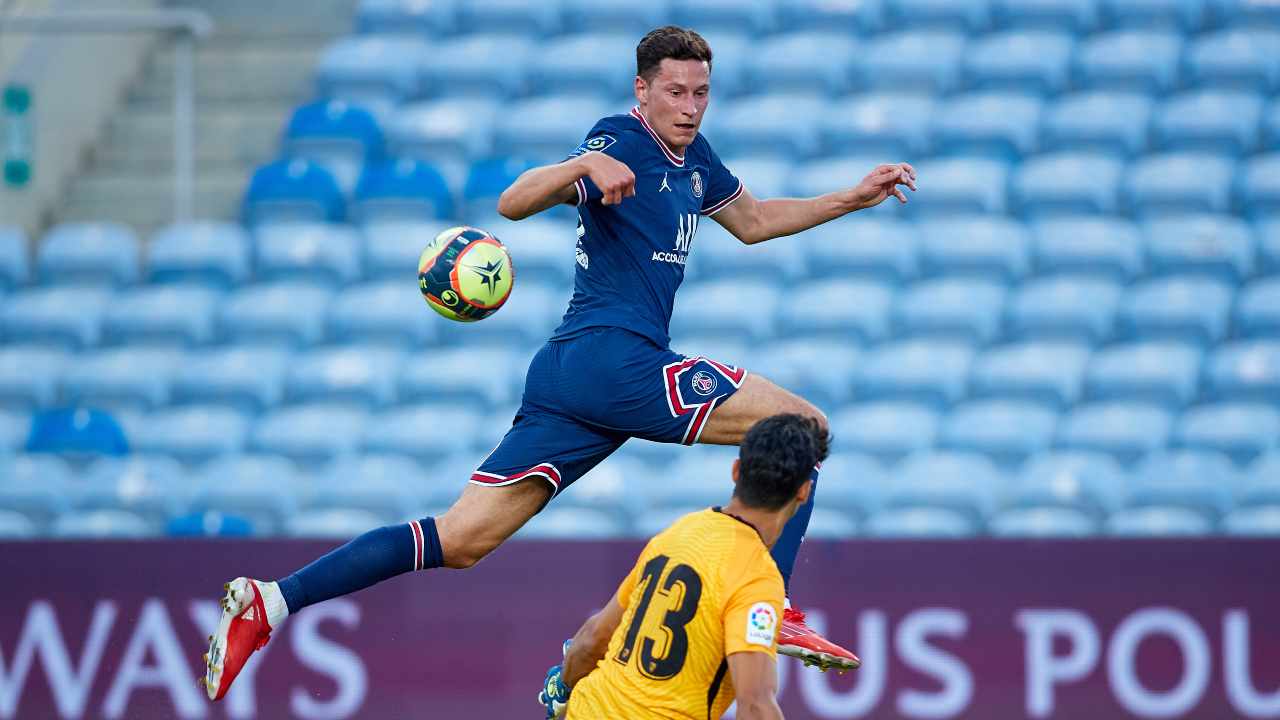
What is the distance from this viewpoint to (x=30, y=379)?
1099 cm

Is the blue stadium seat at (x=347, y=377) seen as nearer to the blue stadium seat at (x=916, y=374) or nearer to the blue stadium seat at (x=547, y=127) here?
the blue stadium seat at (x=547, y=127)

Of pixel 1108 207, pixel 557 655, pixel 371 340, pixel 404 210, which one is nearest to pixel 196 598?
pixel 557 655

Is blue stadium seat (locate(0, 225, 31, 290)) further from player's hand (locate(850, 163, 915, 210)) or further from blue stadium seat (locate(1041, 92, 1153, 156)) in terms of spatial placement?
player's hand (locate(850, 163, 915, 210))

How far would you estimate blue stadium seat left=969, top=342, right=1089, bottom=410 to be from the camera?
10.1m

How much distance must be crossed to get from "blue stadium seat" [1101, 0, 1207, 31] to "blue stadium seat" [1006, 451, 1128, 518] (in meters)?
3.69

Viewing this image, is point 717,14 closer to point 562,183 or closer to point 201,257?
point 201,257

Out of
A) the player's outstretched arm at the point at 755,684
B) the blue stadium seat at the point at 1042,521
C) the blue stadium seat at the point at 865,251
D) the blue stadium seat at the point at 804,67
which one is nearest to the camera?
the player's outstretched arm at the point at 755,684

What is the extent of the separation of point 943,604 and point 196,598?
3.80 metres

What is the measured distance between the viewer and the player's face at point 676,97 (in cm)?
558

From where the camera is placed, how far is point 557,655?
28.5ft

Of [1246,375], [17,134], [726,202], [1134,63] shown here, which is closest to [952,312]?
[1246,375]

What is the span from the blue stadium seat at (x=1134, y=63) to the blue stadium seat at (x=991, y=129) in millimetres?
506

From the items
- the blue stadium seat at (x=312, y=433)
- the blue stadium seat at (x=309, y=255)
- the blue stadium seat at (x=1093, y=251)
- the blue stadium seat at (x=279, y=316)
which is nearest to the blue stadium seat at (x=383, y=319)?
the blue stadium seat at (x=279, y=316)

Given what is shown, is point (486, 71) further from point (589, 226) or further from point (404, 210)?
point (589, 226)
